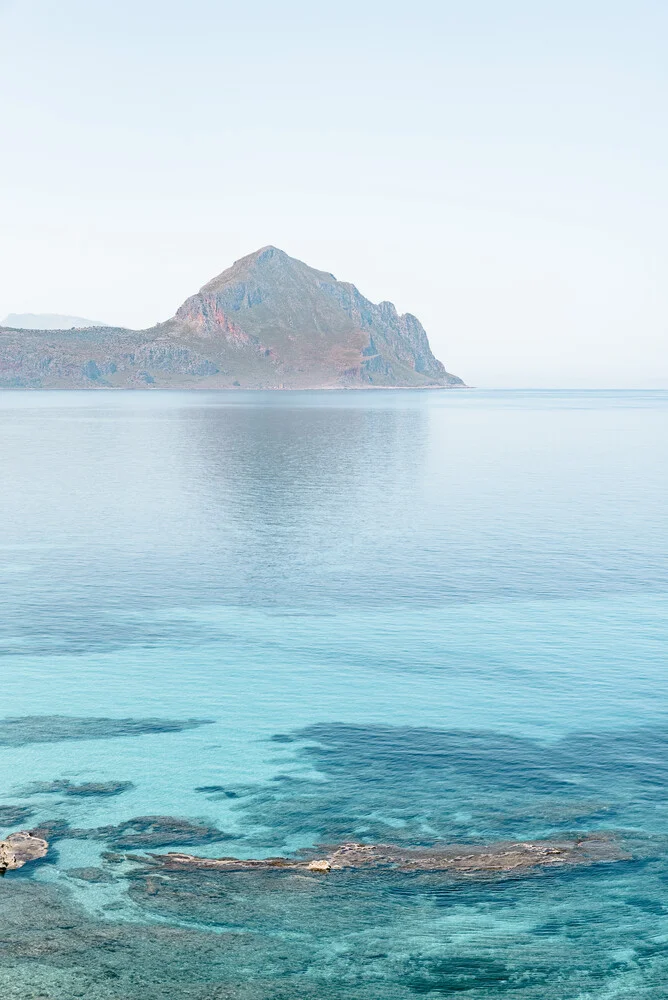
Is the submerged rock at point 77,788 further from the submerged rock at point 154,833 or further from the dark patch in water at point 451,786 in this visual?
the dark patch in water at point 451,786

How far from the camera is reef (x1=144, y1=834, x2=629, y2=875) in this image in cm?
3334

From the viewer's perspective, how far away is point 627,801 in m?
38.3

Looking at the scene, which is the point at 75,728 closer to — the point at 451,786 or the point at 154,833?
the point at 154,833

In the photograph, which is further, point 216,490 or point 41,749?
point 216,490

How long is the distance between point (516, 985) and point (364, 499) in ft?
319

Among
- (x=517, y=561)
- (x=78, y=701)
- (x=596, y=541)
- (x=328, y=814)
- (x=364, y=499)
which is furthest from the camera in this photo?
(x=364, y=499)

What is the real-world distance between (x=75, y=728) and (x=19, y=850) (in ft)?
40.8

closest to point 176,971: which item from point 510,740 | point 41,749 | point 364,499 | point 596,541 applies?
point 41,749

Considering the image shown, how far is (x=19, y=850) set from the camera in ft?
112

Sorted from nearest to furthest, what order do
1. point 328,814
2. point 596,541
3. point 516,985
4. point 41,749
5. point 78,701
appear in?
point 516,985, point 328,814, point 41,749, point 78,701, point 596,541

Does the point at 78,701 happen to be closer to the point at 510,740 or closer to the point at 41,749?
the point at 41,749

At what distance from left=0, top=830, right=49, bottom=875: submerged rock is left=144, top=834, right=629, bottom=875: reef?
417 cm

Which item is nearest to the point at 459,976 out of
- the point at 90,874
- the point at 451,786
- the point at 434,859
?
the point at 434,859

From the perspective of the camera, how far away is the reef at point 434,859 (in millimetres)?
33344
